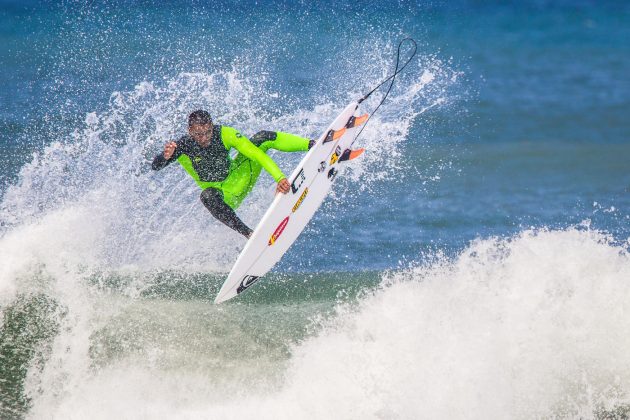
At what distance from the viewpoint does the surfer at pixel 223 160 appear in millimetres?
7762

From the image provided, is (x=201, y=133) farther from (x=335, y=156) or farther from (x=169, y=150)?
(x=335, y=156)

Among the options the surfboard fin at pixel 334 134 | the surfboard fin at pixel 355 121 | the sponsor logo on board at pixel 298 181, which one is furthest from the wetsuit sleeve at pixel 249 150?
the surfboard fin at pixel 355 121

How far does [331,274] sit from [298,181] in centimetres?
194

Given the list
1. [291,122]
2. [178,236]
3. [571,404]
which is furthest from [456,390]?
[291,122]

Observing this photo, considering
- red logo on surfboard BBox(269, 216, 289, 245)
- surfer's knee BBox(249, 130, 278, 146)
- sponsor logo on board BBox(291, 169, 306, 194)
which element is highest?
surfer's knee BBox(249, 130, 278, 146)

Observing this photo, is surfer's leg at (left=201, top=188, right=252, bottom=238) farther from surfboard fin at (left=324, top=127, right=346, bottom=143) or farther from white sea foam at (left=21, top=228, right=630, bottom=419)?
surfboard fin at (left=324, top=127, right=346, bottom=143)

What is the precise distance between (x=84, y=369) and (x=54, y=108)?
11143 millimetres

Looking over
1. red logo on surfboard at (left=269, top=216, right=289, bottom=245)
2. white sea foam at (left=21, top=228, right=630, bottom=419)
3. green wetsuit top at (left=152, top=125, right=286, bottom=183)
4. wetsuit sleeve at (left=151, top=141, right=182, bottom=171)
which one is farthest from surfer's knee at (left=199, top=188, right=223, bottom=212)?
white sea foam at (left=21, top=228, right=630, bottom=419)

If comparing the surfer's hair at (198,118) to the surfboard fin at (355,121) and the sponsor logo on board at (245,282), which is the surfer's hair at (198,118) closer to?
the sponsor logo on board at (245,282)

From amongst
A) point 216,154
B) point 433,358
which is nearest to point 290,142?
point 216,154

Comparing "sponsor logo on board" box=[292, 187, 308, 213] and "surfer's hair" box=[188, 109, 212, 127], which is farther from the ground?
"surfer's hair" box=[188, 109, 212, 127]

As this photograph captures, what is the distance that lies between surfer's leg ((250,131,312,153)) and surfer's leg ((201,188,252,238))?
24.5 inches

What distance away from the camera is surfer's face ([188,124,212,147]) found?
25.4 ft

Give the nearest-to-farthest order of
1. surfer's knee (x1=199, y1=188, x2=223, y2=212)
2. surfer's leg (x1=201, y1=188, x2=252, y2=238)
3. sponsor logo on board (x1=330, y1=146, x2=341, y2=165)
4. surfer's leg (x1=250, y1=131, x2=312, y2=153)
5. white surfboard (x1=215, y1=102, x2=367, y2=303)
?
white surfboard (x1=215, y1=102, x2=367, y2=303), surfer's leg (x1=201, y1=188, x2=252, y2=238), surfer's knee (x1=199, y1=188, x2=223, y2=212), surfer's leg (x1=250, y1=131, x2=312, y2=153), sponsor logo on board (x1=330, y1=146, x2=341, y2=165)
